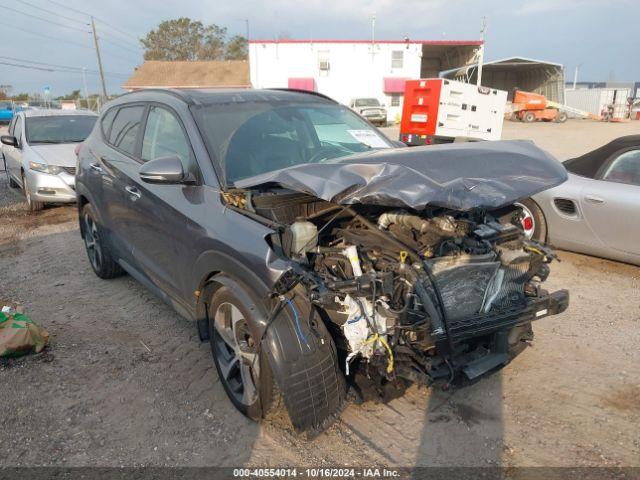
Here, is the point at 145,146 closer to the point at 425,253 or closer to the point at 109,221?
the point at 109,221

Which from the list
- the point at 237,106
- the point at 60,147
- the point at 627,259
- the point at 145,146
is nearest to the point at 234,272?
the point at 237,106

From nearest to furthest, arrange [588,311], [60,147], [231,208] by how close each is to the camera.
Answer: [231,208] → [588,311] → [60,147]

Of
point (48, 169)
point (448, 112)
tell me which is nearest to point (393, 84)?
point (448, 112)

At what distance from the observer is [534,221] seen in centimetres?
548

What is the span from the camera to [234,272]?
279 centimetres

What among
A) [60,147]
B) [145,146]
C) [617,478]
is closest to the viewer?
[617,478]

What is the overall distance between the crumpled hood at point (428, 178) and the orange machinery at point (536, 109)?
34.0 metres

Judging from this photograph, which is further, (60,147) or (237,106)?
(60,147)

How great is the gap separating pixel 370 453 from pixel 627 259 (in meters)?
3.68

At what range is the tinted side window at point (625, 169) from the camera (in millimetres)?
4867

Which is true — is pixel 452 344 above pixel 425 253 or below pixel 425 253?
below

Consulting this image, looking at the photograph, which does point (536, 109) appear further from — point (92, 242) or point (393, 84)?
point (92, 242)

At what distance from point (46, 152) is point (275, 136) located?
6627mm

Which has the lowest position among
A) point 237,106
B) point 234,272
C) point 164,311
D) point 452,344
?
point 164,311
